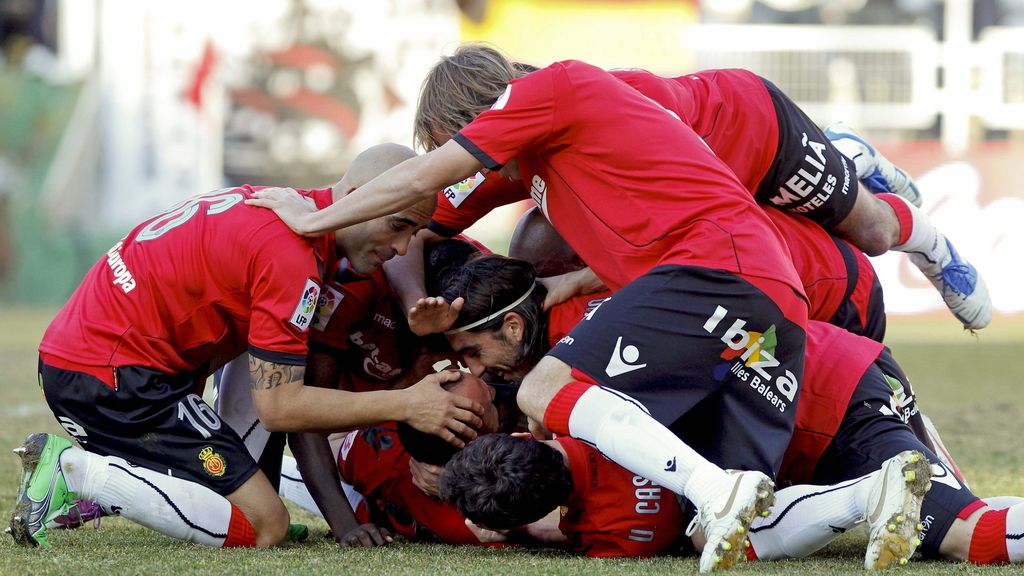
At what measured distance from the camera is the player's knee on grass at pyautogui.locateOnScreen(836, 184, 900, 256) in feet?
16.7

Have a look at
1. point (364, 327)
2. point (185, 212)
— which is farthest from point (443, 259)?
point (185, 212)

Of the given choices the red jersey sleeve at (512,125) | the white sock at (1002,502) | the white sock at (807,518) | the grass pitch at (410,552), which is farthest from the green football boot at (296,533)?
the white sock at (1002,502)

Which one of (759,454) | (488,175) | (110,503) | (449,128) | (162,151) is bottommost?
(162,151)

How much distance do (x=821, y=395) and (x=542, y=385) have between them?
0.93 metres

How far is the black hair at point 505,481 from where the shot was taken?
384 cm

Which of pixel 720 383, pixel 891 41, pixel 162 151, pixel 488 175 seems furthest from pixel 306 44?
pixel 720 383

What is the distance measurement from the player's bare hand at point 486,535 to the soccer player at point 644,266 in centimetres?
50

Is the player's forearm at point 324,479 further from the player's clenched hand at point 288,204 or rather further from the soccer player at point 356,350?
the player's clenched hand at point 288,204

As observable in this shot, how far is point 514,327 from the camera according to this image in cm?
455

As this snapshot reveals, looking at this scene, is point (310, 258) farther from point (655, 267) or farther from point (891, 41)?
point (891, 41)

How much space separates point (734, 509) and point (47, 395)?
2344 mm

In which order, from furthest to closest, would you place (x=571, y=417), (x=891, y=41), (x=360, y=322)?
(x=891, y=41) → (x=360, y=322) → (x=571, y=417)

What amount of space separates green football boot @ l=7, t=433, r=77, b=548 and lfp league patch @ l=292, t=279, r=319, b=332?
89 centimetres

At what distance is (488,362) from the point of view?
15.0 ft
